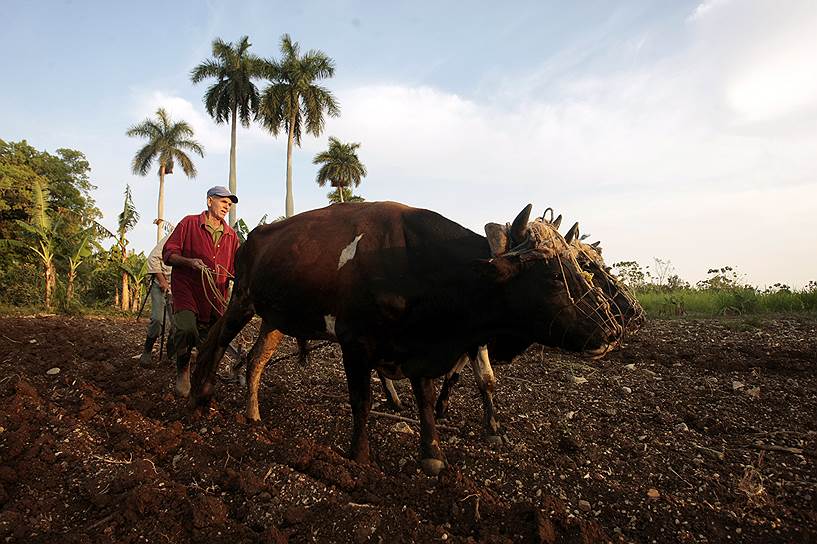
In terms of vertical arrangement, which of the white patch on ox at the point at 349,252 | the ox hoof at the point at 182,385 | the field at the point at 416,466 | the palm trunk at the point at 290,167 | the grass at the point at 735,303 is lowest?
the field at the point at 416,466

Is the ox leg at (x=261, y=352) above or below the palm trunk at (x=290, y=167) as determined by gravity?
below

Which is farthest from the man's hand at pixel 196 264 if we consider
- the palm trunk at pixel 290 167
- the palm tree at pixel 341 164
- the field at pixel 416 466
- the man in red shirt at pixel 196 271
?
the palm tree at pixel 341 164

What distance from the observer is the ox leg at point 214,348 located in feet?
16.6

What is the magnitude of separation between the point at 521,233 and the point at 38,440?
3.78 meters

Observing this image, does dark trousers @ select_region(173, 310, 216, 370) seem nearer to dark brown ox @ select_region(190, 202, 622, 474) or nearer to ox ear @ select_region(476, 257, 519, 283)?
dark brown ox @ select_region(190, 202, 622, 474)

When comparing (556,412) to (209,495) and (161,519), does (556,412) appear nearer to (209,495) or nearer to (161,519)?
(209,495)

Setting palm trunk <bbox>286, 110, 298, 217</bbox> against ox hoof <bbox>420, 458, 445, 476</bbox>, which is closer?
ox hoof <bbox>420, 458, 445, 476</bbox>

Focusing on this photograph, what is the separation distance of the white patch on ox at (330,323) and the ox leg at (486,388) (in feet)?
3.91

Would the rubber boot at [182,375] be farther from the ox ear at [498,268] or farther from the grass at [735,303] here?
the grass at [735,303]

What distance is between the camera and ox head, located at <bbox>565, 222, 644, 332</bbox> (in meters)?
3.42

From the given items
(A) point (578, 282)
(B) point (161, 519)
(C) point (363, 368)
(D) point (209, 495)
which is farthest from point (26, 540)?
(A) point (578, 282)

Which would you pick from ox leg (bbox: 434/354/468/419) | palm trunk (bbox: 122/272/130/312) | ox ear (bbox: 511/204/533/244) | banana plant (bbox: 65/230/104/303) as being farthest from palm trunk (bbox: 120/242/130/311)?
ox ear (bbox: 511/204/533/244)

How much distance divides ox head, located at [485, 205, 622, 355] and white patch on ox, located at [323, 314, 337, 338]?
1.31 metres

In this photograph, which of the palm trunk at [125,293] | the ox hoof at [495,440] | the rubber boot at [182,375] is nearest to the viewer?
the ox hoof at [495,440]
